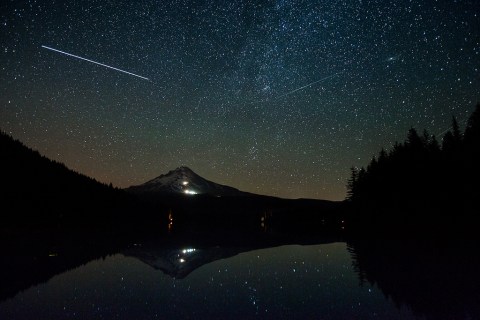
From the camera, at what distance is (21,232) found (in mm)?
38438

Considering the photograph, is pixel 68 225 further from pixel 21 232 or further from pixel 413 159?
pixel 413 159

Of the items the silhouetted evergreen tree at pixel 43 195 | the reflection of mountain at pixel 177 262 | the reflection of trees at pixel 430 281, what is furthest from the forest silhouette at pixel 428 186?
the silhouetted evergreen tree at pixel 43 195

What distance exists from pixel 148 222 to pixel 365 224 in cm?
4837

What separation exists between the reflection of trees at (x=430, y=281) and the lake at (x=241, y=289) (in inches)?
1.1

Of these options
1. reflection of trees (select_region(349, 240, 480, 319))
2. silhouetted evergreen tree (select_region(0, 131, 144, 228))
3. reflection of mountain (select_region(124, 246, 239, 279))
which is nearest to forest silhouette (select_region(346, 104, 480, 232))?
reflection of trees (select_region(349, 240, 480, 319))

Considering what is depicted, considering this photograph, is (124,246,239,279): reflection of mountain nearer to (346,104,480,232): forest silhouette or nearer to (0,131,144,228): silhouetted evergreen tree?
(0,131,144,228): silhouetted evergreen tree

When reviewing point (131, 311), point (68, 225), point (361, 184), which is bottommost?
point (131, 311)

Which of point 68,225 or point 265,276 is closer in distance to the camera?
point 265,276

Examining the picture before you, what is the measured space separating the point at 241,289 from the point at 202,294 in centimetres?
146

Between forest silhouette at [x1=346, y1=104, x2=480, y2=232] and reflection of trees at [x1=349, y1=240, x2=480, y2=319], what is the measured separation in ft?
83.4

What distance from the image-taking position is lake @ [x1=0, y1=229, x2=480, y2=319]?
860 cm

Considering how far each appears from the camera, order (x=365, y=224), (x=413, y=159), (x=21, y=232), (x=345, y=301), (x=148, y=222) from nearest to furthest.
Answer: (x=345, y=301) → (x=21, y=232) → (x=413, y=159) → (x=365, y=224) → (x=148, y=222)

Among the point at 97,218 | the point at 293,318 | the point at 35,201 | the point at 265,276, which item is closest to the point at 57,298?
the point at 293,318

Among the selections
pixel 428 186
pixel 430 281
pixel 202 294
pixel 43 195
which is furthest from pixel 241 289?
pixel 43 195
